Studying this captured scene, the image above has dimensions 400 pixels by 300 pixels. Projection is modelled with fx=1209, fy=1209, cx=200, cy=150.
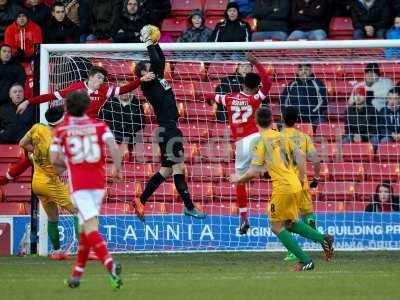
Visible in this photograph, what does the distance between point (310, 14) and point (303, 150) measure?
522cm

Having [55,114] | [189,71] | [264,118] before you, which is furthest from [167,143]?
[264,118]

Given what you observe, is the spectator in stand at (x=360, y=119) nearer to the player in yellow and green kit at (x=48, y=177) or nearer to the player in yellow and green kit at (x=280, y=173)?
the player in yellow and green kit at (x=280, y=173)

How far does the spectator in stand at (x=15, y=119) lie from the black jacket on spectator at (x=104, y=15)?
198 cm

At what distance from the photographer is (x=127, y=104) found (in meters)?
18.3

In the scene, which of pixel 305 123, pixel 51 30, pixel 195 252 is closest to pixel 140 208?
pixel 195 252

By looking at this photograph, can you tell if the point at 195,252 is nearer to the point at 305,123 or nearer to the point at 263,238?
the point at 263,238

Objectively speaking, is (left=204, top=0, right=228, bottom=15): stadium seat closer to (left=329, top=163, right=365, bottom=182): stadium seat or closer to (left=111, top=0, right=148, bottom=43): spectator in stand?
(left=111, top=0, right=148, bottom=43): spectator in stand

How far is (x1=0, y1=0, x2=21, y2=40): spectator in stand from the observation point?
2114cm

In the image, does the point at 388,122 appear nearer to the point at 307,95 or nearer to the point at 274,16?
the point at 307,95

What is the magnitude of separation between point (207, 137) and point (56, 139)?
7002mm

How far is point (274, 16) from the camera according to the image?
1994 cm

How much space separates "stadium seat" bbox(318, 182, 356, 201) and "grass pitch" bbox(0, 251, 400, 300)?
139 centimetres

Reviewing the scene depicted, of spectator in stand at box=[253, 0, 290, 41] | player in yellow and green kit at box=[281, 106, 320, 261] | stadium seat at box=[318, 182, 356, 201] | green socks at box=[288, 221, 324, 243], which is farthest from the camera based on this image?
spectator in stand at box=[253, 0, 290, 41]

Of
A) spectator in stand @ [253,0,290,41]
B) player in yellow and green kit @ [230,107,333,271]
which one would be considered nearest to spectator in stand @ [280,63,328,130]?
spectator in stand @ [253,0,290,41]
